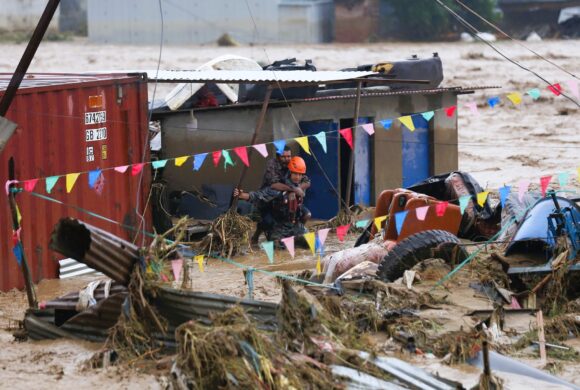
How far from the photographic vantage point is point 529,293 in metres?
9.62

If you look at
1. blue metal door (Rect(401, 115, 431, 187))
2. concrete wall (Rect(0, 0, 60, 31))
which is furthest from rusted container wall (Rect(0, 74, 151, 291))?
concrete wall (Rect(0, 0, 60, 31))

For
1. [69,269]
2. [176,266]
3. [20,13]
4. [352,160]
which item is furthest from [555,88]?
[20,13]

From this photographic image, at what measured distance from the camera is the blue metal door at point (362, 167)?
17.0m

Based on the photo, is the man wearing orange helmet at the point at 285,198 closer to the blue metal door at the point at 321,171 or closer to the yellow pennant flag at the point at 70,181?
the blue metal door at the point at 321,171

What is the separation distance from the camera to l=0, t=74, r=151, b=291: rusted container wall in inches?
457

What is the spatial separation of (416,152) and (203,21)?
31824mm

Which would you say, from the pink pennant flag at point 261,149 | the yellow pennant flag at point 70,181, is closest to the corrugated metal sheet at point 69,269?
the yellow pennant flag at point 70,181

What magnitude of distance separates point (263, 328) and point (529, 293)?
3110 mm

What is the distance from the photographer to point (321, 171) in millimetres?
16422

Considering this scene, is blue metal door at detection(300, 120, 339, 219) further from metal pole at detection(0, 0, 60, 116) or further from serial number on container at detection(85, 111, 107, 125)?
metal pole at detection(0, 0, 60, 116)

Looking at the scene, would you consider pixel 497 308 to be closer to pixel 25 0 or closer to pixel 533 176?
pixel 533 176

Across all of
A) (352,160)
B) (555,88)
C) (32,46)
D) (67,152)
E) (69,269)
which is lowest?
(69,269)

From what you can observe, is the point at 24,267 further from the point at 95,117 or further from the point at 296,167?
the point at 296,167

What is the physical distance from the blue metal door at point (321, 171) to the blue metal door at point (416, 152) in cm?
167
